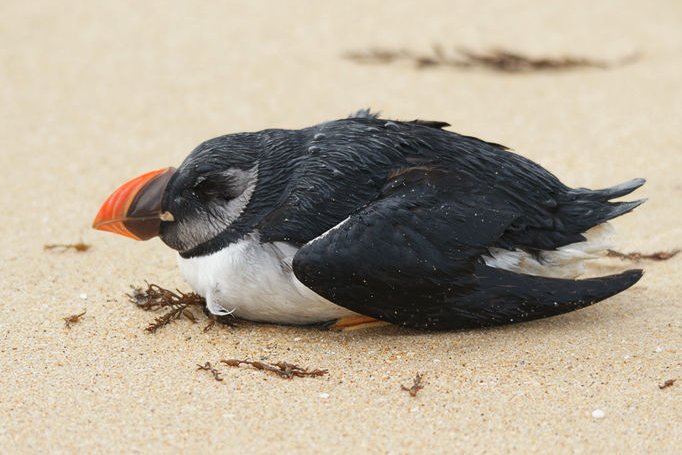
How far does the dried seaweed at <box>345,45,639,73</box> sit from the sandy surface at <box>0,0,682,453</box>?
0.38ft

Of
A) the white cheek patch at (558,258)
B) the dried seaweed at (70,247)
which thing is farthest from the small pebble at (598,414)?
the dried seaweed at (70,247)

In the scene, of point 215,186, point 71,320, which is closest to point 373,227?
point 215,186

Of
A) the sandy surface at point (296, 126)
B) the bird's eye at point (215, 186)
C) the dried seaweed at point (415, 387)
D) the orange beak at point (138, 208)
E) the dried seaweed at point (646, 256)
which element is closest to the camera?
the sandy surface at point (296, 126)

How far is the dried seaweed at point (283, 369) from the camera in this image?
4.26 m

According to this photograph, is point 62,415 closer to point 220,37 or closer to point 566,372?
point 566,372

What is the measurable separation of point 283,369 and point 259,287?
15.9 inches

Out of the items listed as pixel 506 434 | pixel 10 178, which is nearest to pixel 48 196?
pixel 10 178

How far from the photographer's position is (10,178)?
22.9 ft

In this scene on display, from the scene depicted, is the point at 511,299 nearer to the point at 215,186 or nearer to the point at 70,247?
the point at 215,186

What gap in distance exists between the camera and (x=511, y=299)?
14.6 feet

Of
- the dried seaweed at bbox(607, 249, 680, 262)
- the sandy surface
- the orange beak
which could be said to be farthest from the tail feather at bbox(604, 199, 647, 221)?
the orange beak

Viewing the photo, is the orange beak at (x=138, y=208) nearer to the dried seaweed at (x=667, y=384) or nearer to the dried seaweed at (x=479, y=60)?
the dried seaweed at (x=667, y=384)

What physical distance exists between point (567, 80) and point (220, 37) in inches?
114

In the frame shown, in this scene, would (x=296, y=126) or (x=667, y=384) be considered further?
(x=296, y=126)
